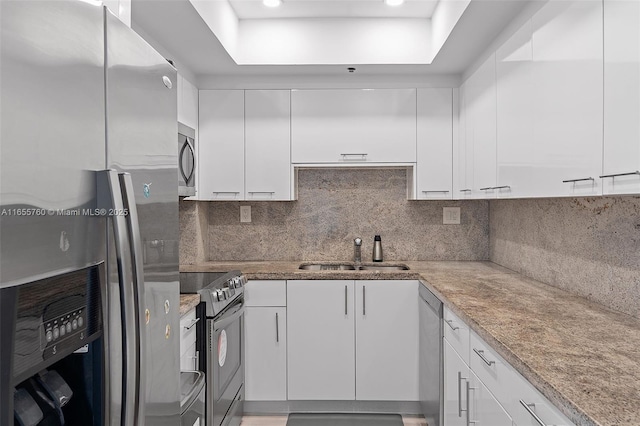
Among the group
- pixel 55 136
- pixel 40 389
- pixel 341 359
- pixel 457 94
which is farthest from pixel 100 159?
pixel 457 94

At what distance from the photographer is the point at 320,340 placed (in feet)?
10.2

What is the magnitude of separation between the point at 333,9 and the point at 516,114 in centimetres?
141

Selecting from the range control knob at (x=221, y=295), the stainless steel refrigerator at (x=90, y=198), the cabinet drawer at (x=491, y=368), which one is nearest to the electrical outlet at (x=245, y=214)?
the range control knob at (x=221, y=295)

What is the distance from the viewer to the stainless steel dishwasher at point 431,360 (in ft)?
8.36

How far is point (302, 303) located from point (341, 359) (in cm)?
45

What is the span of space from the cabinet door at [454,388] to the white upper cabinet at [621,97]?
102cm

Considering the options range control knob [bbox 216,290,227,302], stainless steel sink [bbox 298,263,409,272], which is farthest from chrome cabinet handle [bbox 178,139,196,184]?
stainless steel sink [bbox 298,263,409,272]

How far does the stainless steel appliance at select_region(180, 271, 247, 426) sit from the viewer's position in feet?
7.69

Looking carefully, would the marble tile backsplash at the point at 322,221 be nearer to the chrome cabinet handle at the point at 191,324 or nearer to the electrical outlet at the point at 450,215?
the electrical outlet at the point at 450,215

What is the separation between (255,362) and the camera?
10.2 ft

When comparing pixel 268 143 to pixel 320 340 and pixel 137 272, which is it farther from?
pixel 137 272

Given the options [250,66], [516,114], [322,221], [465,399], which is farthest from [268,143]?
[465,399]

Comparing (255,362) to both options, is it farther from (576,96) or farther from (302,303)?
(576,96)

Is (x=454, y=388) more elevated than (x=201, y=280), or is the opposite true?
(x=201, y=280)
